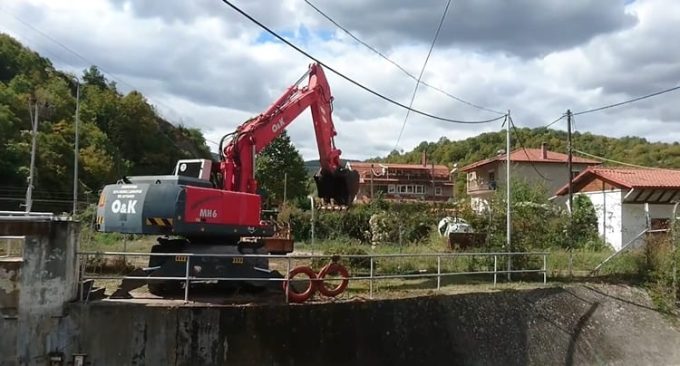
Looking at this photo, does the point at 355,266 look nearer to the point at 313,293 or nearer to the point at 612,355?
the point at 313,293

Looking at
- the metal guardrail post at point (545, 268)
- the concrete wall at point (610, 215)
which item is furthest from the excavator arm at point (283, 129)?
the concrete wall at point (610, 215)

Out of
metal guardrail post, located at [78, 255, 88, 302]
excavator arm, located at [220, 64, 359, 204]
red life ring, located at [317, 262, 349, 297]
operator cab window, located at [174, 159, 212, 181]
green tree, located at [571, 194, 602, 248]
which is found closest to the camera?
metal guardrail post, located at [78, 255, 88, 302]

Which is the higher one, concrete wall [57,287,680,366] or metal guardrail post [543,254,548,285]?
metal guardrail post [543,254,548,285]

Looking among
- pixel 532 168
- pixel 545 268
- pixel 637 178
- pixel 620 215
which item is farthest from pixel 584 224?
pixel 532 168

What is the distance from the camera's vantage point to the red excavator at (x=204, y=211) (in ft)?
38.5

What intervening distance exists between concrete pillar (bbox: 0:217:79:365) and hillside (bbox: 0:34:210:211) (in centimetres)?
3374

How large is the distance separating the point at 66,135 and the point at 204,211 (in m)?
52.5

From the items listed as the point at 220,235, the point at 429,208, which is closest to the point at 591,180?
the point at 429,208

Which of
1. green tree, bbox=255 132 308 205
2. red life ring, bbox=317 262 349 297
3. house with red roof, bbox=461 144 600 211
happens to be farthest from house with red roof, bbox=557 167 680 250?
green tree, bbox=255 132 308 205

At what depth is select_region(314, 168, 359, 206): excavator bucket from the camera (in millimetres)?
16281

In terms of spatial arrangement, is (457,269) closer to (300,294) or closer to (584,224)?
(300,294)

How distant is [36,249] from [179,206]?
259 cm

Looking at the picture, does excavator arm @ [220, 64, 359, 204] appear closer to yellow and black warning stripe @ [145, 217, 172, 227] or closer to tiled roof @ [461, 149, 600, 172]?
yellow and black warning stripe @ [145, 217, 172, 227]

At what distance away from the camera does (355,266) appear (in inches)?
728
